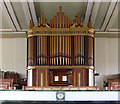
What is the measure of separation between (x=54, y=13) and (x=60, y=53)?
7.73 feet

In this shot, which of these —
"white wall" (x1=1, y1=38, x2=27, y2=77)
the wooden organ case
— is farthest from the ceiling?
the wooden organ case

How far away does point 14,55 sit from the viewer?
16.5 m

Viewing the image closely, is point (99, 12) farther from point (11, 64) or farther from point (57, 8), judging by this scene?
point (11, 64)

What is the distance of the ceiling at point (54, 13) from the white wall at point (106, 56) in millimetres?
378

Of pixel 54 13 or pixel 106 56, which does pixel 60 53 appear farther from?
pixel 106 56

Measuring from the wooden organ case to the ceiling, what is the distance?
0.59 m

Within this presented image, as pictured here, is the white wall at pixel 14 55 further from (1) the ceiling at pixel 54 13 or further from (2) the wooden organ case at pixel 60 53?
(2) the wooden organ case at pixel 60 53

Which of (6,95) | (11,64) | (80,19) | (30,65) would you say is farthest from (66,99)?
(11,64)

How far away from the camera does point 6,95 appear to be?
11477 millimetres

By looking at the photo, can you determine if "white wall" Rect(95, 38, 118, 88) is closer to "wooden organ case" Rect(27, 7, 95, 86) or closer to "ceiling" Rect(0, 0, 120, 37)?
"ceiling" Rect(0, 0, 120, 37)

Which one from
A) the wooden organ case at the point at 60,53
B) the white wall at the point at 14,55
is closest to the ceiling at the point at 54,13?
the white wall at the point at 14,55

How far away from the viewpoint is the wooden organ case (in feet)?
45.4

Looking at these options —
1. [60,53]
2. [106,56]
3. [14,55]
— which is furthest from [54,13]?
[106,56]

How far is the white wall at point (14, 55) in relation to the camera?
16375 millimetres
